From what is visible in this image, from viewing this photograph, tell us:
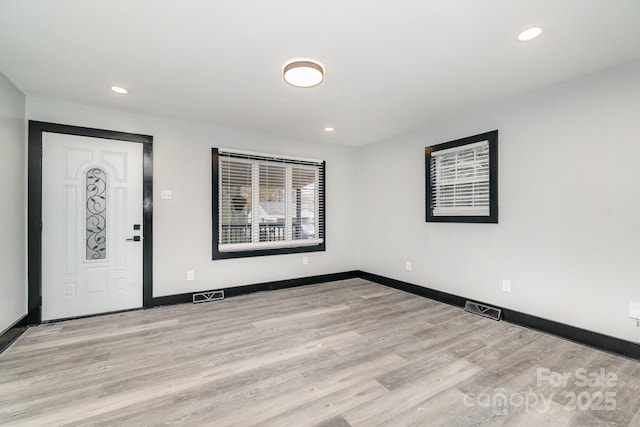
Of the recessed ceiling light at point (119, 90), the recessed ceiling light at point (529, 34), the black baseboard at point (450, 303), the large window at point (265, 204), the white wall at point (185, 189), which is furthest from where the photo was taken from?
the large window at point (265, 204)

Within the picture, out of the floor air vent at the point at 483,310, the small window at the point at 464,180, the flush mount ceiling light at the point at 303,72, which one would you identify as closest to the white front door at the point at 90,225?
the flush mount ceiling light at the point at 303,72

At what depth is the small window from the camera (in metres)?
3.29

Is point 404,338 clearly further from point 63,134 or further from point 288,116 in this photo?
point 63,134

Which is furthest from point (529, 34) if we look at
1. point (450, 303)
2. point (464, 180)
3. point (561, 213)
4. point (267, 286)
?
point (267, 286)

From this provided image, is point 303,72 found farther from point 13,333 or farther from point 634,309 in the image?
point 13,333

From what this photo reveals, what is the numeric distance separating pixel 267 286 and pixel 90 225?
2.38 metres

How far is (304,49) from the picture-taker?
2.20 m

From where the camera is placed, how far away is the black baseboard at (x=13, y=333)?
248cm

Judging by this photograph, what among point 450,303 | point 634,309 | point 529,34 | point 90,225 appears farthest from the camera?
point 450,303

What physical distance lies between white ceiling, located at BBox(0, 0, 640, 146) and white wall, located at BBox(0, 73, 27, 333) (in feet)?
0.89

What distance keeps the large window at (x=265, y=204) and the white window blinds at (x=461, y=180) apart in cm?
192

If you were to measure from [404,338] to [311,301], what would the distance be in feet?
4.92

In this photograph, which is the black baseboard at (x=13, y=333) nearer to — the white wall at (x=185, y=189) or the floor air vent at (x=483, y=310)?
the white wall at (x=185, y=189)

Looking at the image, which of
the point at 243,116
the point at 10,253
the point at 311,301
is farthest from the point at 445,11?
the point at 10,253
